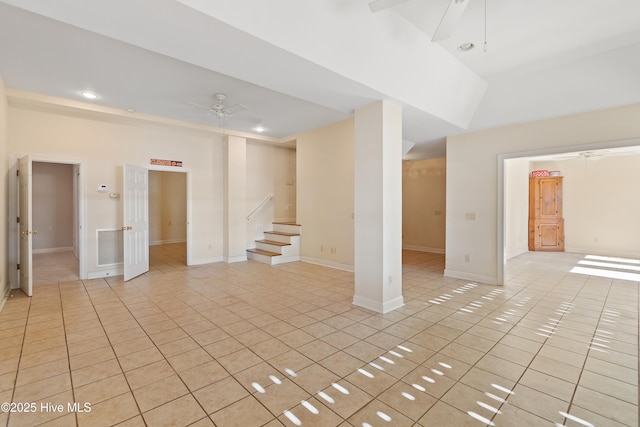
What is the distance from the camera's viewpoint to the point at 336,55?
106 inches

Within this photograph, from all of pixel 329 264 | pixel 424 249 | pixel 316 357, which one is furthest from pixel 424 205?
pixel 316 357

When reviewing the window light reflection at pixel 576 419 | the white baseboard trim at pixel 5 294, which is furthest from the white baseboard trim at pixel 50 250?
the window light reflection at pixel 576 419

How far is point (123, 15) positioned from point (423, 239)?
875 centimetres

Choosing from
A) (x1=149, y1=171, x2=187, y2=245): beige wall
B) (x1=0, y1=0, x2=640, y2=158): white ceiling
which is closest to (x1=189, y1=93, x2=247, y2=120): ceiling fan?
(x1=0, y1=0, x2=640, y2=158): white ceiling

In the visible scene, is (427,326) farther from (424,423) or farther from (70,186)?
(70,186)

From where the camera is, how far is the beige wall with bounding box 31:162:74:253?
8.03 meters

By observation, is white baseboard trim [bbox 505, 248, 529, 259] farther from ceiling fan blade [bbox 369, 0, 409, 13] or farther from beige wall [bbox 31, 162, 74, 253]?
beige wall [bbox 31, 162, 74, 253]

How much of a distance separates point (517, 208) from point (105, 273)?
1041 centimetres

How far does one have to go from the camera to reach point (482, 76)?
4164mm

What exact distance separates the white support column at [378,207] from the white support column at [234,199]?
3944mm

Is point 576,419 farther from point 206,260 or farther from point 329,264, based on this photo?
point 206,260

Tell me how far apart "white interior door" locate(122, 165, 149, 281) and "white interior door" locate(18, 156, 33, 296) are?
121 cm

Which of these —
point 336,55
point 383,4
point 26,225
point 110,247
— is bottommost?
point 110,247

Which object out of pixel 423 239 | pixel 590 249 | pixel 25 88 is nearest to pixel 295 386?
pixel 25 88
